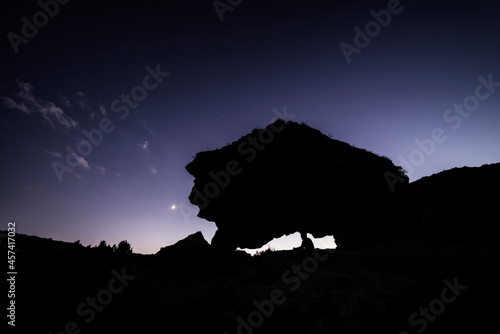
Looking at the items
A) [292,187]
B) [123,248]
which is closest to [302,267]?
[292,187]

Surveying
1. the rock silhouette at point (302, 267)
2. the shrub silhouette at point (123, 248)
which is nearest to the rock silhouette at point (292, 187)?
the rock silhouette at point (302, 267)

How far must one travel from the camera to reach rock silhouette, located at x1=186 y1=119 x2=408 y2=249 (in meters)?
17.3

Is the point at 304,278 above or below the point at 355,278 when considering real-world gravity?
above

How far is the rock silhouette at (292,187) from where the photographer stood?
56.8 feet

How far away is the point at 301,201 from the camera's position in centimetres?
1822

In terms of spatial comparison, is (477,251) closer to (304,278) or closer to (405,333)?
(304,278)

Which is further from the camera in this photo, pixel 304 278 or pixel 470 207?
pixel 470 207

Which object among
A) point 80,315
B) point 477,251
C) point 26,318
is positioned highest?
point 26,318

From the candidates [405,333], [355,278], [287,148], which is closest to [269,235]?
[287,148]

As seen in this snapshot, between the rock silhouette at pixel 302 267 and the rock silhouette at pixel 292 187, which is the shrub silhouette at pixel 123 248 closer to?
the rock silhouette at pixel 302 267

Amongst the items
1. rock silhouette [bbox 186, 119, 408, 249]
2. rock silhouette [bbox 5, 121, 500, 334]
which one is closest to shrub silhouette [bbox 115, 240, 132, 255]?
rock silhouette [bbox 5, 121, 500, 334]

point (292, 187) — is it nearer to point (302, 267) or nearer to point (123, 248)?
point (302, 267)

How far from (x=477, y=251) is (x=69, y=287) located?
58.7 ft

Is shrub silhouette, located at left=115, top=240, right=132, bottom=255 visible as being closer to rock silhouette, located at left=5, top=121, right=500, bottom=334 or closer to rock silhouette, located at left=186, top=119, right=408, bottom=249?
rock silhouette, located at left=5, top=121, right=500, bottom=334
